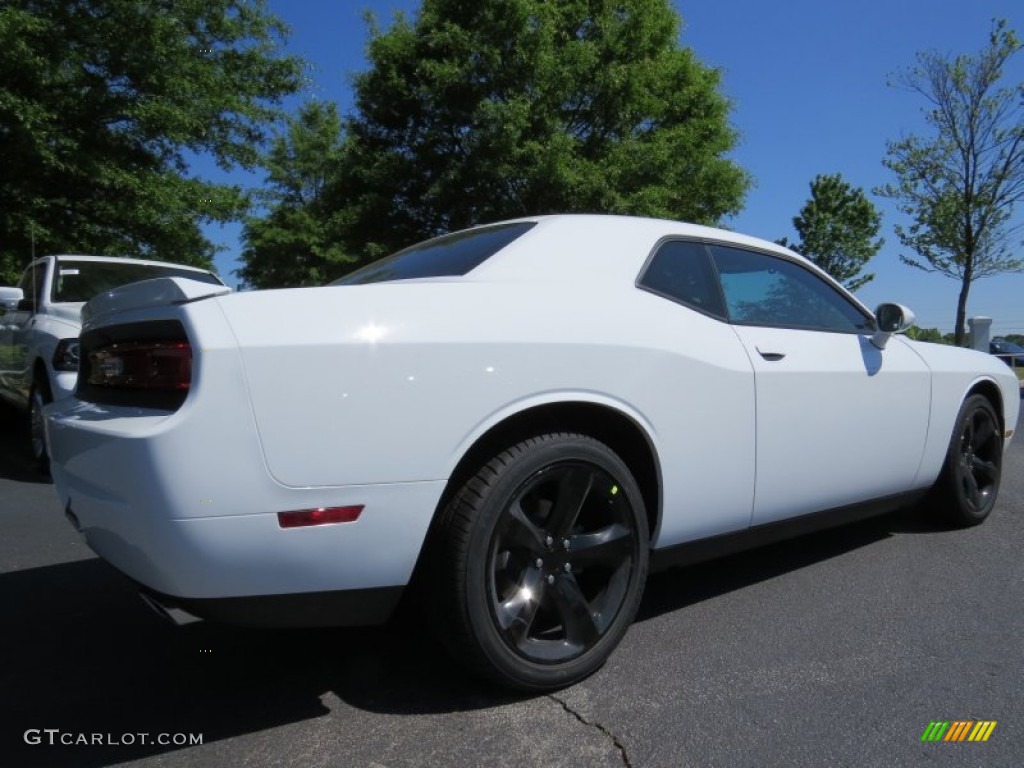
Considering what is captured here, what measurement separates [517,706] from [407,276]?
1498 mm

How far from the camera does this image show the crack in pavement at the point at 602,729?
1995mm

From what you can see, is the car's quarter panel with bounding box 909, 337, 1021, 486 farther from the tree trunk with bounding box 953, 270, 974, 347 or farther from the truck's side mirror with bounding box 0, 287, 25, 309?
the tree trunk with bounding box 953, 270, 974, 347

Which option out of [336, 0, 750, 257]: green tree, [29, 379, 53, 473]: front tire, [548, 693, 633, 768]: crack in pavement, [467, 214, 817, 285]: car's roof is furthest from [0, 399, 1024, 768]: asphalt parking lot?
[336, 0, 750, 257]: green tree

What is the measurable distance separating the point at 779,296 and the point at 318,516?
7.40 ft

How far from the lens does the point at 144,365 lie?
2.10 metres

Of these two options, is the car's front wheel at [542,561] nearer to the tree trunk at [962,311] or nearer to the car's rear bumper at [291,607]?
the car's rear bumper at [291,607]

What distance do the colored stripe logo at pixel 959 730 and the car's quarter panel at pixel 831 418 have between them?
895 mm

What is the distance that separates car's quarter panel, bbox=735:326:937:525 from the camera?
9.37 ft

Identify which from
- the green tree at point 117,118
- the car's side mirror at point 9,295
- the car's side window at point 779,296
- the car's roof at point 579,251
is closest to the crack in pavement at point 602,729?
the car's roof at point 579,251

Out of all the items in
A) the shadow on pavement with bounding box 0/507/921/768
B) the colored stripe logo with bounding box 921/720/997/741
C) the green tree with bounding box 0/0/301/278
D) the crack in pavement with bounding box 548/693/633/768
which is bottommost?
the shadow on pavement with bounding box 0/507/921/768

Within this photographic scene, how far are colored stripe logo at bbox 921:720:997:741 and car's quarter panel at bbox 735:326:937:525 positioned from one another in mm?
895

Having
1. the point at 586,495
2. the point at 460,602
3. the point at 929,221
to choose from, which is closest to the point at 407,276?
the point at 586,495
